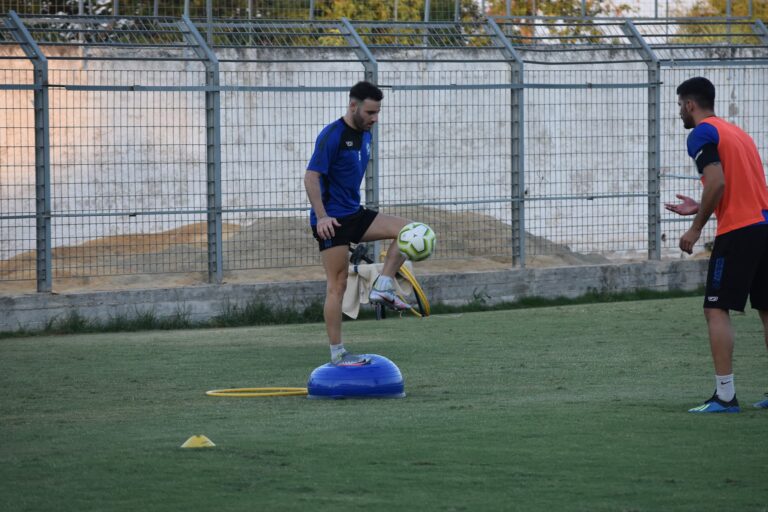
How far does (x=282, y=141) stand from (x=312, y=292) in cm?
758

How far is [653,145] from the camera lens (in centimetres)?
1742

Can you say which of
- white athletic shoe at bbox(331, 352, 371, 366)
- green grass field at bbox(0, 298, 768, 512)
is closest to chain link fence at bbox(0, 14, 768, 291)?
green grass field at bbox(0, 298, 768, 512)

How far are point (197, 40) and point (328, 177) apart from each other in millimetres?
5966

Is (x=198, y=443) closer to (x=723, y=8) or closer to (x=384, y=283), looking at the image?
(x=384, y=283)

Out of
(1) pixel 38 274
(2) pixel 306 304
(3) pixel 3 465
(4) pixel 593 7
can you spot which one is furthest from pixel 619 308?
(4) pixel 593 7

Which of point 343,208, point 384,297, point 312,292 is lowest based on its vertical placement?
point 312,292

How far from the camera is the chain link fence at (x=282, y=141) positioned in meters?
15.4

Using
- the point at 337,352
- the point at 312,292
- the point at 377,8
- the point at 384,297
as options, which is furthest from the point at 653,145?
the point at 377,8

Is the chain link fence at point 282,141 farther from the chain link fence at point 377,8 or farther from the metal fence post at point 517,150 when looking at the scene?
the chain link fence at point 377,8

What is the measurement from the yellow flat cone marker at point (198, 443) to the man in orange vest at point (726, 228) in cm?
291

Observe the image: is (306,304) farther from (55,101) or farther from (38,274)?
(55,101)

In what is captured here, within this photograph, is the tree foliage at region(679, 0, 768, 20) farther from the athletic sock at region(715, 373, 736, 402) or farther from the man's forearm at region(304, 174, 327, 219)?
the athletic sock at region(715, 373, 736, 402)

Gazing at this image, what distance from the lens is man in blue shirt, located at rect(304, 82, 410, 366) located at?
902cm

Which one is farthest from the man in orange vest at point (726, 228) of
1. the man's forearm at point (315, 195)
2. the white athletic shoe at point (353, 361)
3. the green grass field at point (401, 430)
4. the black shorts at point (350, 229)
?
the man's forearm at point (315, 195)
